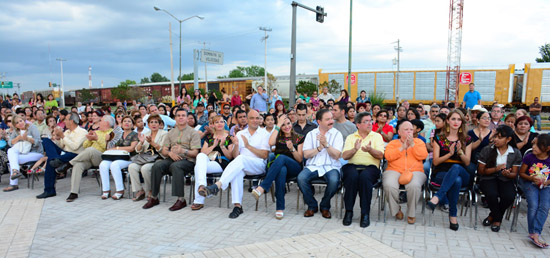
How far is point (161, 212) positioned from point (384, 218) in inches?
123

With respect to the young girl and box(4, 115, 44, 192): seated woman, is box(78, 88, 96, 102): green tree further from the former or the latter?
the young girl

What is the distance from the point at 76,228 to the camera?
14.5 ft

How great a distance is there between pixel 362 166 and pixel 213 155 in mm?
2267

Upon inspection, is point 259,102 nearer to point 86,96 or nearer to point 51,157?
point 51,157

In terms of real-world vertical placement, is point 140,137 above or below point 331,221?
above

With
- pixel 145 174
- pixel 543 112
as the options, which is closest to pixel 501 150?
pixel 145 174

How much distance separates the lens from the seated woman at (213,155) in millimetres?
5043

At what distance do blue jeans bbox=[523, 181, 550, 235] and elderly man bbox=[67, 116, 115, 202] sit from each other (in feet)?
20.2

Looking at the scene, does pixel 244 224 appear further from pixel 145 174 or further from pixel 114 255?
pixel 145 174

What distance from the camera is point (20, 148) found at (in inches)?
259

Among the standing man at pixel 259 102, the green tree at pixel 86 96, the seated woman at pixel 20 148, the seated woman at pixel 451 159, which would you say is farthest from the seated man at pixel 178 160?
the green tree at pixel 86 96

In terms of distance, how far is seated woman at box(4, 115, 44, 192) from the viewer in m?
6.44

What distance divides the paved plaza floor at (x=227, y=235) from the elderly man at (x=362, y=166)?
273 millimetres

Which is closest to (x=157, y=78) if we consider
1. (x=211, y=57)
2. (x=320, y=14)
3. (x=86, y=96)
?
(x=86, y=96)
